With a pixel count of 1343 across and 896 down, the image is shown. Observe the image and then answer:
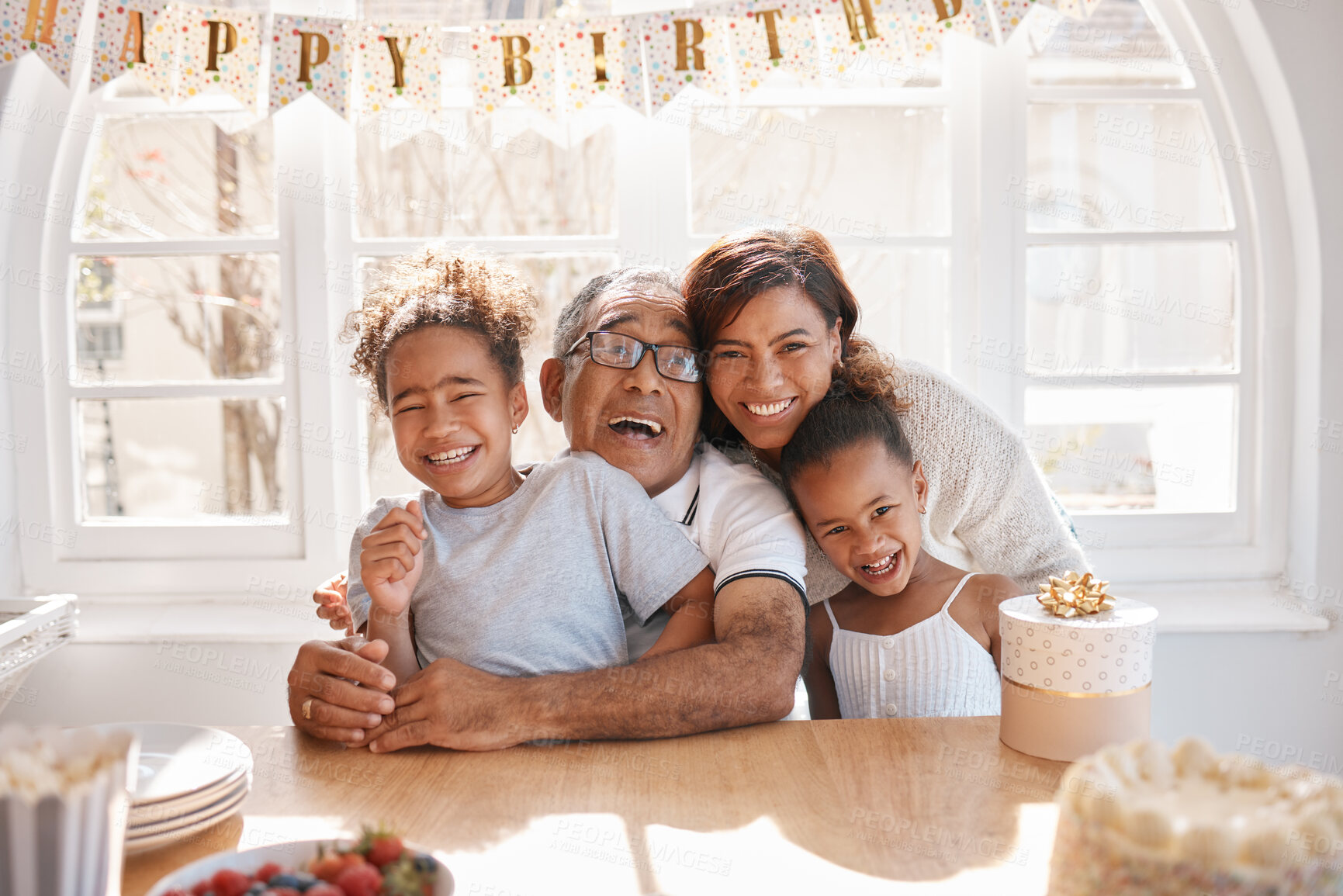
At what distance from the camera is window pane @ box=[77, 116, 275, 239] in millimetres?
2611

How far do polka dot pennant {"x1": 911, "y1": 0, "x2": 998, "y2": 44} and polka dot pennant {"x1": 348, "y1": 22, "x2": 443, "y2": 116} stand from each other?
112cm

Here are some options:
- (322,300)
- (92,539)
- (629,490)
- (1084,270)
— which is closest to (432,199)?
(322,300)

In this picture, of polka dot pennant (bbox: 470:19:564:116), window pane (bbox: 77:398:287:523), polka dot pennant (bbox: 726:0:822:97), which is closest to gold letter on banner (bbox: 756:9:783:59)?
polka dot pennant (bbox: 726:0:822:97)

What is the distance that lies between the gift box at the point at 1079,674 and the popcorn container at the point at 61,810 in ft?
2.83

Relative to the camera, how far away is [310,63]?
2.23 meters

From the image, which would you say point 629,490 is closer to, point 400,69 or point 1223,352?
point 400,69

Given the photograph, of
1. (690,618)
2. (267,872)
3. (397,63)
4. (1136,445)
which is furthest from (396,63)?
(1136,445)

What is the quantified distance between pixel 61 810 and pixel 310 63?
6.41ft

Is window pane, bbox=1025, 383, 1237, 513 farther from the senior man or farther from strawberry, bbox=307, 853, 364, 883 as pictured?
strawberry, bbox=307, 853, 364, 883

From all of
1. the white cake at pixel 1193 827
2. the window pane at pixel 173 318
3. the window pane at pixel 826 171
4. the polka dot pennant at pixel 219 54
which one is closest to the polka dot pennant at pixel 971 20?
the window pane at pixel 826 171

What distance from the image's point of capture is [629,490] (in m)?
1.53

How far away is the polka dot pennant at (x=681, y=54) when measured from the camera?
227 centimetres

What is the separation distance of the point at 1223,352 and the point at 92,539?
Result: 9.93ft

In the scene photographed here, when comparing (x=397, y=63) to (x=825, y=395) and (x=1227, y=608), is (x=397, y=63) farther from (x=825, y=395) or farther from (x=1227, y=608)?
(x=1227, y=608)
